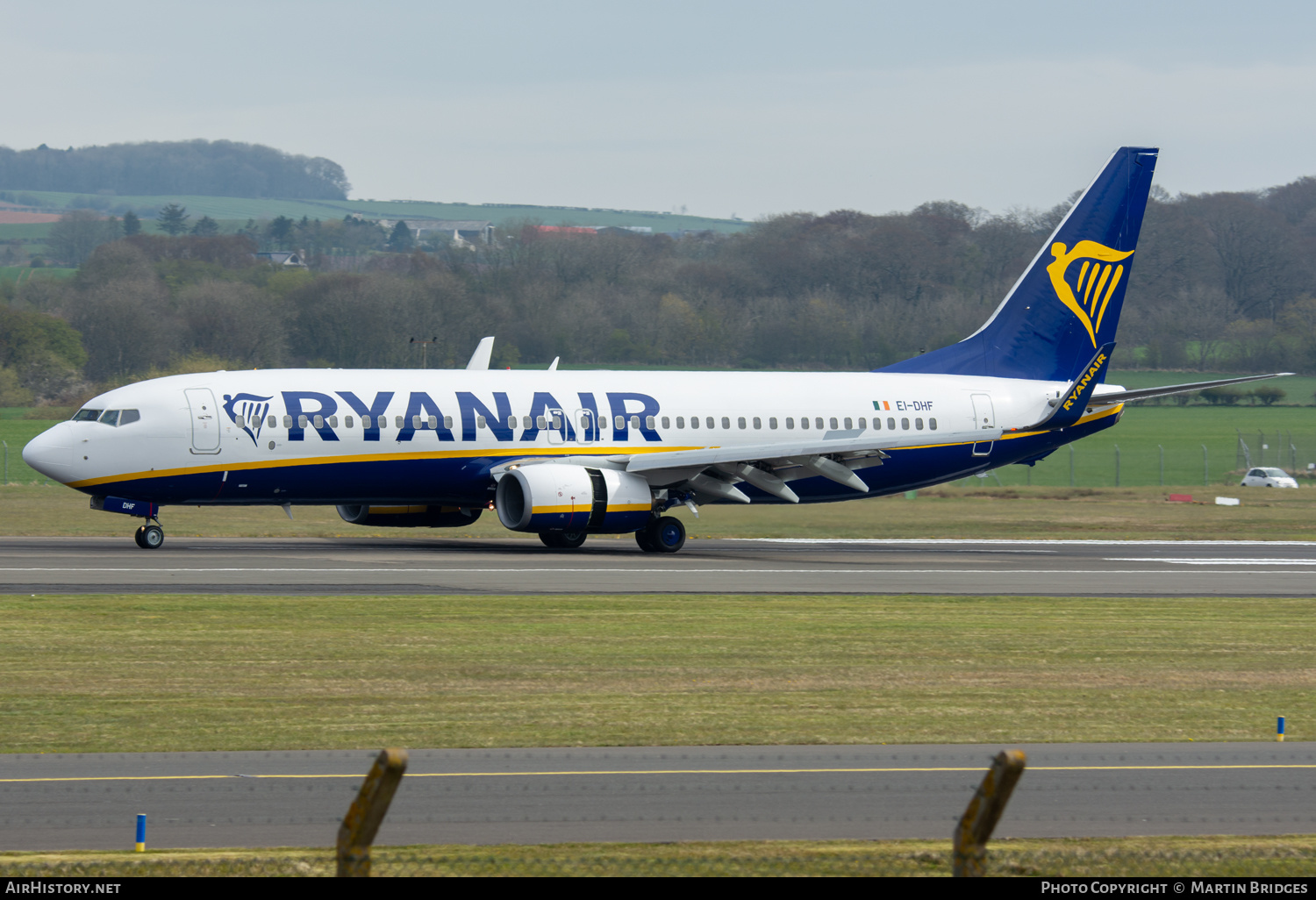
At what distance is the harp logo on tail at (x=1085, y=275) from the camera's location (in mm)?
45188

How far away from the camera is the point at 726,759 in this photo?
1408 centimetres

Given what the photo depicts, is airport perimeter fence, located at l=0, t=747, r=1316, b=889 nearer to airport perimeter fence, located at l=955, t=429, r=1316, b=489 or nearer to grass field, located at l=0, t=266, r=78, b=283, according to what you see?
airport perimeter fence, located at l=955, t=429, r=1316, b=489

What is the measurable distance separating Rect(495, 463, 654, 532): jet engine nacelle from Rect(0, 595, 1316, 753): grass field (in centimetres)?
861

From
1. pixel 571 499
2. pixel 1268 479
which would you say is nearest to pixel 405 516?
pixel 571 499

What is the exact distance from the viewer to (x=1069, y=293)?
149 ft

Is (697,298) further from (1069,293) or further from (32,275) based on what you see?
(32,275)

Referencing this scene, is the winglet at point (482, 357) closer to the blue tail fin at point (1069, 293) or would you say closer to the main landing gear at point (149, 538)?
the main landing gear at point (149, 538)

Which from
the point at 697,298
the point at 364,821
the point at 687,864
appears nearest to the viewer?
the point at 364,821

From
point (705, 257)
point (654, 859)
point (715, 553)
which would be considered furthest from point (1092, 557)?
point (705, 257)

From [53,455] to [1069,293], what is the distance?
90.0 feet

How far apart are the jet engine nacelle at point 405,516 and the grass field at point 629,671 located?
13097 mm

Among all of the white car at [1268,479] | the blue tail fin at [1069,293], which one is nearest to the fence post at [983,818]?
the blue tail fin at [1069,293]
